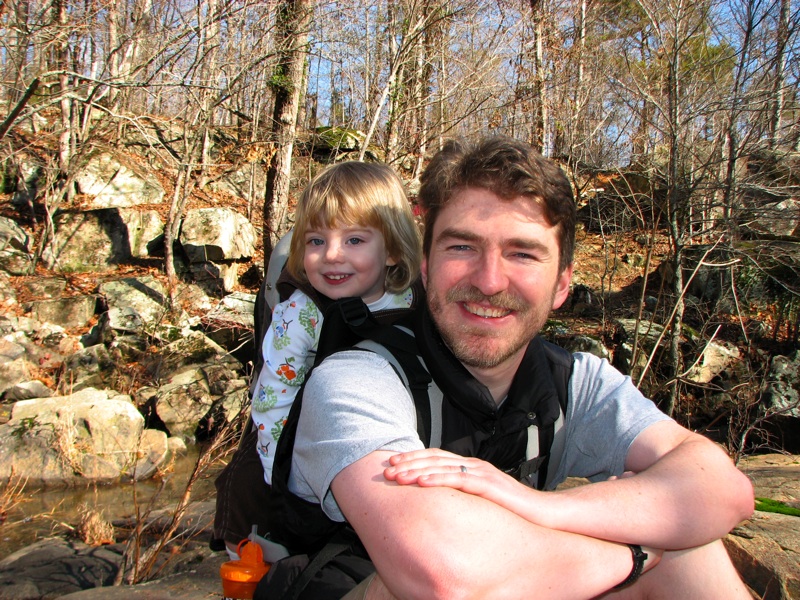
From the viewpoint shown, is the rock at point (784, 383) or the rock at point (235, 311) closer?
the rock at point (784, 383)

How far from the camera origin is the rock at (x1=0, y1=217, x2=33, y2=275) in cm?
1206

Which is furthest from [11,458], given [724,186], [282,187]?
[724,186]

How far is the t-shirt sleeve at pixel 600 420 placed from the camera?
75.6 inches

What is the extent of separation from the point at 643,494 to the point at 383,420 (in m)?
0.70

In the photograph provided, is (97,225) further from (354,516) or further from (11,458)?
(354,516)

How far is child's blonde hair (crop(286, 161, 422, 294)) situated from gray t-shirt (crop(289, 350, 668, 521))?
830 mm

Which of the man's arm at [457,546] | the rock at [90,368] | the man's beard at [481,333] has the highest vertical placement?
the man's beard at [481,333]

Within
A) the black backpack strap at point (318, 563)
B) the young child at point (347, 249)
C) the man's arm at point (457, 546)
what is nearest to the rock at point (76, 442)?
the young child at point (347, 249)

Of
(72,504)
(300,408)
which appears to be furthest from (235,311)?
(300,408)

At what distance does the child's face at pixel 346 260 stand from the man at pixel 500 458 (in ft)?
1.55

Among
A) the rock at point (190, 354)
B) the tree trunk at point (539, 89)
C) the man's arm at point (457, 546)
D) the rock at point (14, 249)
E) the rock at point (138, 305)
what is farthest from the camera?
the tree trunk at point (539, 89)

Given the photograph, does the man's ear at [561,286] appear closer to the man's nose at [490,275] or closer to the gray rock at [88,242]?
the man's nose at [490,275]

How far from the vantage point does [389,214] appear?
2584mm

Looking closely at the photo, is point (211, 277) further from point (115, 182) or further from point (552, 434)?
point (552, 434)
